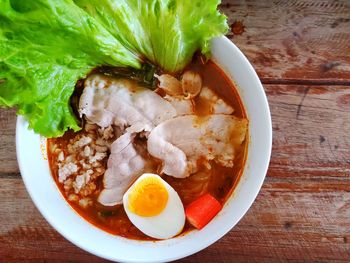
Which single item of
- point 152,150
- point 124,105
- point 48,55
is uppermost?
point 48,55

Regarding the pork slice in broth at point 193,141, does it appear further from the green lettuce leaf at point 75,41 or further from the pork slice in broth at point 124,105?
the green lettuce leaf at point 75,41

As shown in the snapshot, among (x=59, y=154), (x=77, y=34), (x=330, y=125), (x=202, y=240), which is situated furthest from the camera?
(x=330, y=125)

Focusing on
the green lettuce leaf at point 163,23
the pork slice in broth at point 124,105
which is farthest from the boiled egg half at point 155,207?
the green lettuce leaf at point 163,23

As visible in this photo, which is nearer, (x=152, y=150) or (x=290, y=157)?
(x=152, y=150)

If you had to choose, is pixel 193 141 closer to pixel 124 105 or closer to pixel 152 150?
pixel 152 150

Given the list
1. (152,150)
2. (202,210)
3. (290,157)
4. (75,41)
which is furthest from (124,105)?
(290,157)

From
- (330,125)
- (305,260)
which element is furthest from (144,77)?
(305,260)

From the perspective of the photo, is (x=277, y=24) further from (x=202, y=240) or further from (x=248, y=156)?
(x=202, y=240)
